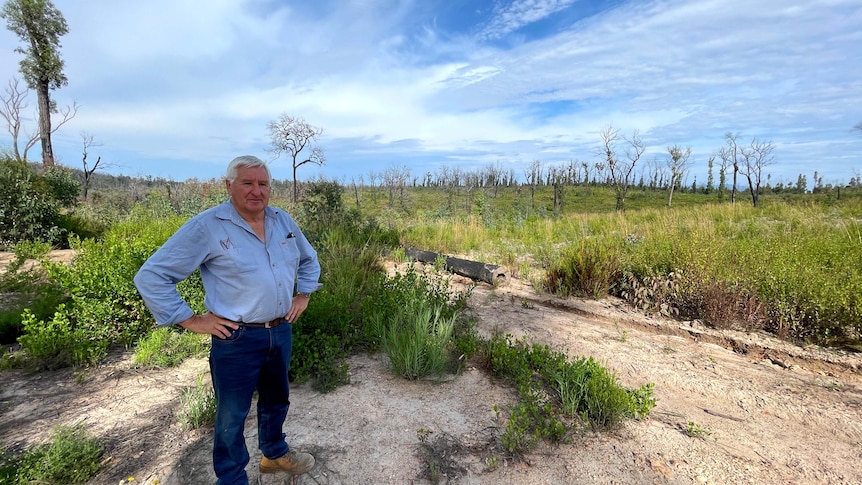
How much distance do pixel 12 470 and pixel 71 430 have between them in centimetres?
29

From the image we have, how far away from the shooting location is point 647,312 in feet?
16.9

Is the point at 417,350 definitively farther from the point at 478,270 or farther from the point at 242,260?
the point at 478,270

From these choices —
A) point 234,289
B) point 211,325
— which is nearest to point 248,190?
point 234,289

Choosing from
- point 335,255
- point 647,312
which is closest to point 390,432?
point 335,255

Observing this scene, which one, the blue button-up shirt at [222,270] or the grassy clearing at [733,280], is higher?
the blue button-up shirt at [222,270]

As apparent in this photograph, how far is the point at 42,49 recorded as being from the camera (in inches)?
535

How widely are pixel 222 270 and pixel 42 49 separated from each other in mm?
18559

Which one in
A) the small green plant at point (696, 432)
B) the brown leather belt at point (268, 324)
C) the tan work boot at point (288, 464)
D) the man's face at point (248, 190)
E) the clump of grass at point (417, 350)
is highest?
the man's face at point (248, 190)

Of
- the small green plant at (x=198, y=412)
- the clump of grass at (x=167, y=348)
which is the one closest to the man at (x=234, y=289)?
the small green plant at (x=198, y=412)

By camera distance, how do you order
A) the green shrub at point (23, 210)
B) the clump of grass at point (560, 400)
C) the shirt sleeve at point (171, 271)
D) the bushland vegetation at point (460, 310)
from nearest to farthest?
the shirt sleeve at point (171, 271)
the clump of grass at point (560, 400)
the bushland vegetation at point (460, 310)
the green shrub at point (23, 210)

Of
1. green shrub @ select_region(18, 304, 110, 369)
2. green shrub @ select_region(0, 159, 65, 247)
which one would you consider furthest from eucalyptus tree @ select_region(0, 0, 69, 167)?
green shrub @ select_region(18, 304, 110, 369)

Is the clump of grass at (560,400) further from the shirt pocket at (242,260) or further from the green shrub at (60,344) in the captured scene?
the green shrub at (60,344)

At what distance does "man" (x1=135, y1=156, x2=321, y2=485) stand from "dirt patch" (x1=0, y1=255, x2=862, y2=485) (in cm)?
67

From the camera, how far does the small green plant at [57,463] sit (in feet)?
6.59
